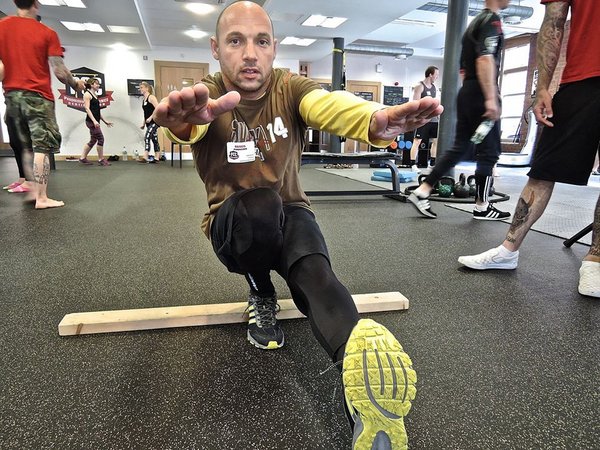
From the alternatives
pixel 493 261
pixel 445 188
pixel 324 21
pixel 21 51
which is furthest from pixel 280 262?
pixel 324 21

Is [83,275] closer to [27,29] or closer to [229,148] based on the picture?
[229,148]

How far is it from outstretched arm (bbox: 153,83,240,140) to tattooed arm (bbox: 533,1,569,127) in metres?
1.32

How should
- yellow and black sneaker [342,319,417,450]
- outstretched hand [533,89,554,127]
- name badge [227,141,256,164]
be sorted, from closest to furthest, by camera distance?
yellow and black sneaker [342,319,417,450], name badge [227,141,256,164], outstretched hand [533,89,554,127]

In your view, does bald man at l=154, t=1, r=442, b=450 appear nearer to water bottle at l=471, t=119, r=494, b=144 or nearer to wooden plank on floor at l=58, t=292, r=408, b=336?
wooden plank on floor at l=58, t=292, r=408, b=336

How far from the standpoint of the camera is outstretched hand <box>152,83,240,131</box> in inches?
27.4

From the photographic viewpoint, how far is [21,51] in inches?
109

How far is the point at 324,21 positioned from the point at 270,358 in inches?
318

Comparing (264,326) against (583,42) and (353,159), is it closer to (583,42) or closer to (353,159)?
(583,42)

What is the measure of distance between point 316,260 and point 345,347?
0.22 metres

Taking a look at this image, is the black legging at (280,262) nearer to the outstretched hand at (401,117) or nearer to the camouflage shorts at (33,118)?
the outstretched hand at (401,117)

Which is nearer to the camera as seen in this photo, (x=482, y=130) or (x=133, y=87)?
(x=482, y=130)

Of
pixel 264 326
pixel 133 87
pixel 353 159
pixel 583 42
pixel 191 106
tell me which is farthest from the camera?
pixel 133 87

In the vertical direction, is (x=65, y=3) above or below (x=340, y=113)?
above

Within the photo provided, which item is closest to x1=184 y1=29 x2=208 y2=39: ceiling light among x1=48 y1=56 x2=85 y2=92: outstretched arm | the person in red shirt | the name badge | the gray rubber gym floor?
the person in red shirt
